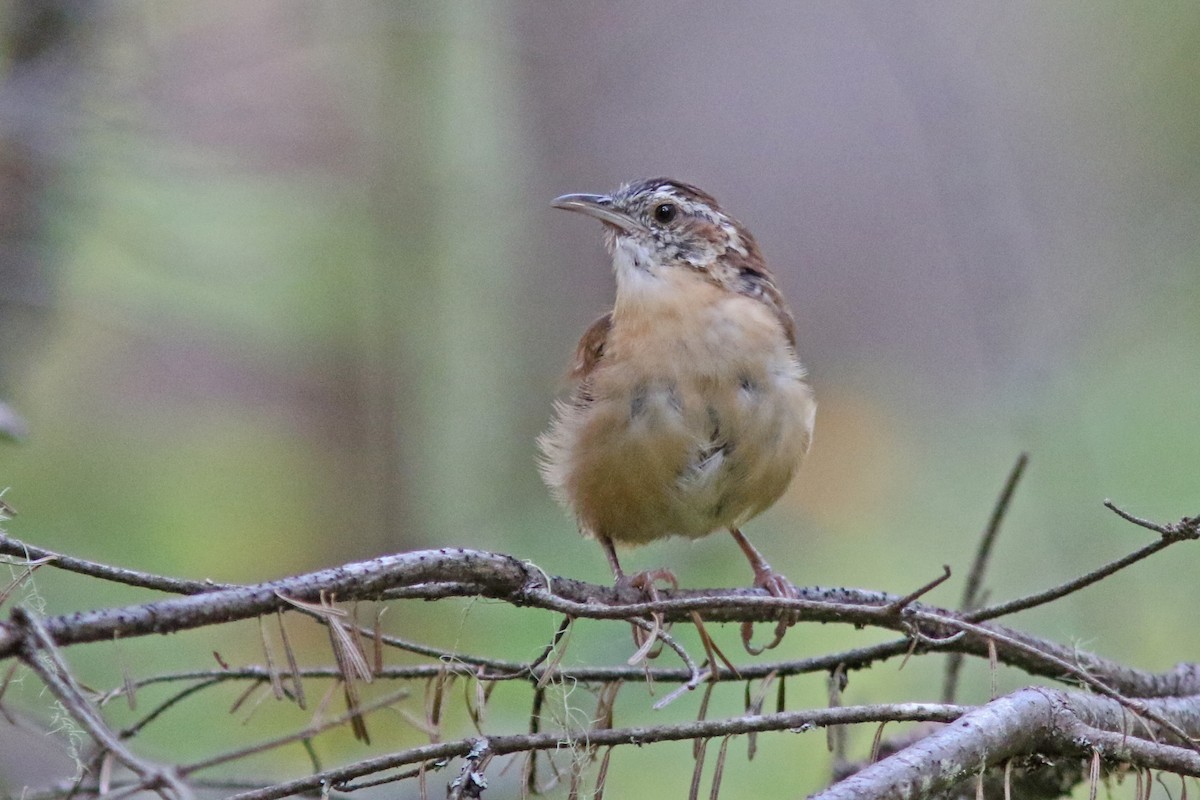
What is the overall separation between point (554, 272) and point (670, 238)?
3678 millimetres

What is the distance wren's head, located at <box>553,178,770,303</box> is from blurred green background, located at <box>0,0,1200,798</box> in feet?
5.91

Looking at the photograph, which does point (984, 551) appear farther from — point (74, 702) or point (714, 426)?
point (74, 702)

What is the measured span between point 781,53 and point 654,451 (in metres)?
5.76

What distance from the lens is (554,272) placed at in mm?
8383

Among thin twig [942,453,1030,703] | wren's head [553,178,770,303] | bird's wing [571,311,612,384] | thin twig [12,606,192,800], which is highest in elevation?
wren's head [553,178,770,303]

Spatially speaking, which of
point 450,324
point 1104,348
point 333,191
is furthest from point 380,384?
point 1104,348

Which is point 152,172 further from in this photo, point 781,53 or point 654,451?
point 781,53

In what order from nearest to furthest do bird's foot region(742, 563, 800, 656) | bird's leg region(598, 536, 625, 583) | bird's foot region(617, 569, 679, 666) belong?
bird's foot region(617, 569, 679, 666), bird's foot region(742, 563, 800, 656), bird's leg region(598, 536, 625, 583)

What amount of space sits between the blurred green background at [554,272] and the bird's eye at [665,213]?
2035mm

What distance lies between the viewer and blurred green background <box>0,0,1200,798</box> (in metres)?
6.26

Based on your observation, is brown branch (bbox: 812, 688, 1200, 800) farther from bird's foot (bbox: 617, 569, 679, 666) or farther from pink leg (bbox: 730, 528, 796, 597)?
pink leg (bbox: 730, 528, 796, 597)

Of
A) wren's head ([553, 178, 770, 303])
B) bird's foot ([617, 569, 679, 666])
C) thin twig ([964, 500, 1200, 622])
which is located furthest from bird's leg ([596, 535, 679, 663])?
wren's head ([553, 178, 770, 303])

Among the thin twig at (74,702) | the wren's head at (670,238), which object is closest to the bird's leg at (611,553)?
the wren's head at (670,238)

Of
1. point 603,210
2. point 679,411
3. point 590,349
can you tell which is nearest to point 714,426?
point 679,411
